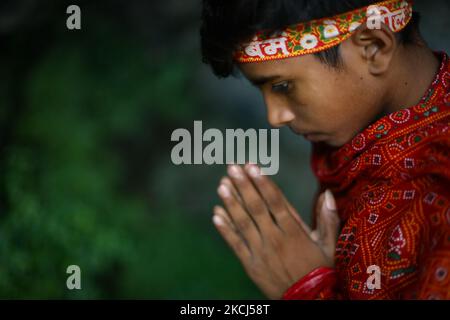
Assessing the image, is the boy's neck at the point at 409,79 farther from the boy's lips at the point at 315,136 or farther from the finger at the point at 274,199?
the finger at the point at 274,199

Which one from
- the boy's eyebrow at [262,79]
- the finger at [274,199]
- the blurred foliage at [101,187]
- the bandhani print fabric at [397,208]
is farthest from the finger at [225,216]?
the blurred foliage at [101,187]

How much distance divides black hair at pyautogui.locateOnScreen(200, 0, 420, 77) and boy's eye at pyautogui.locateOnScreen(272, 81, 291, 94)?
113 mm

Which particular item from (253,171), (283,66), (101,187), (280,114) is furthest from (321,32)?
(101,187)

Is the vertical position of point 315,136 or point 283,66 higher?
point 283,66

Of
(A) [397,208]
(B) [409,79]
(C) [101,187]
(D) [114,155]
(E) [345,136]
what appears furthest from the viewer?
(D) [114,155]

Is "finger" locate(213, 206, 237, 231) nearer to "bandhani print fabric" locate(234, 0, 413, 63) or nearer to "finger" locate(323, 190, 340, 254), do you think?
"finger" locate(323, 190, 340, 254)

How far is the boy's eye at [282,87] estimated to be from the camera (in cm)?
146

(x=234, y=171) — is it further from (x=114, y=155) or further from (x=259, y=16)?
(x=114, y=155)

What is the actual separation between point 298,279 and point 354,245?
203 millimetres

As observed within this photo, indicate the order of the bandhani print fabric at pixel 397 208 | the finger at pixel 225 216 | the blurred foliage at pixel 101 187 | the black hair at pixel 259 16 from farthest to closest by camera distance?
the blurred foliage at pixel 101 187 < the finger at pixel 225 216 < the black hair at pixel 259 16 < the bandhani print fabric at pixel 397 208

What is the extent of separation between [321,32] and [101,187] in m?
2.35

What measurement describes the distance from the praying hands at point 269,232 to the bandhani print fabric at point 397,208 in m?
0.05

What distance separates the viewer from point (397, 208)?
1.32 metres

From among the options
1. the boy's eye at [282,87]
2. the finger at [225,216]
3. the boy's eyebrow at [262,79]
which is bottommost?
the finger at [225,216]
